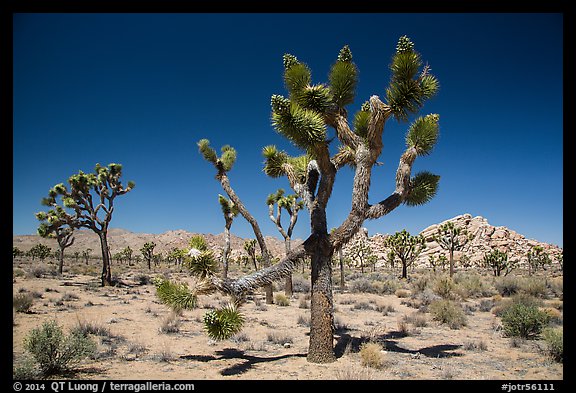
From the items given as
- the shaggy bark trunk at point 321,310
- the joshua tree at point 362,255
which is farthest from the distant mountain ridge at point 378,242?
the shaggy bark trunk at point 321,310

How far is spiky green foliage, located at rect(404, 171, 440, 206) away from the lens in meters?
8.91

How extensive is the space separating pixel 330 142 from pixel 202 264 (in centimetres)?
387

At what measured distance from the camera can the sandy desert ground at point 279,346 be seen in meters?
6.84

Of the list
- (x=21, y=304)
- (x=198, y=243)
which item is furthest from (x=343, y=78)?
(x=21, y=304)

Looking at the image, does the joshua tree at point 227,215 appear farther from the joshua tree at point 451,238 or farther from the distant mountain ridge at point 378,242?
the distant mountain ridge at point 378,242

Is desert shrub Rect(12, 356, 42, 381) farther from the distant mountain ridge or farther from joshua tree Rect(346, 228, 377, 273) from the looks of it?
the distant mountain ridge

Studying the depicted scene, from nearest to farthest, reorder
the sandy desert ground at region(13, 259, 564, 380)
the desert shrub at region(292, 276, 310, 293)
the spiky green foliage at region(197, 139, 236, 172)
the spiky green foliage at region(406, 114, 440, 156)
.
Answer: the sandy desert ground at region(13, 259, 564, 380) < the spiky green foliage at region(406, 114, 440, 156) < the spiky green foliage at region(197, 139, 236, 172) < the desert shrub at region(292, 276, 310, 293)

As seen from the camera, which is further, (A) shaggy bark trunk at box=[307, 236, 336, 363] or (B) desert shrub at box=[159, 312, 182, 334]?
(B) desert shrub at box=[159, 312, 182, 334]

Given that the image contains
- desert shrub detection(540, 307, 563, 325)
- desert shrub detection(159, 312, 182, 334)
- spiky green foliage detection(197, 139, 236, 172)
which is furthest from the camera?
spiky green foliage detection(197, 139, 236, 172)

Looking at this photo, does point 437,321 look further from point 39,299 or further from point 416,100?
point 39,299

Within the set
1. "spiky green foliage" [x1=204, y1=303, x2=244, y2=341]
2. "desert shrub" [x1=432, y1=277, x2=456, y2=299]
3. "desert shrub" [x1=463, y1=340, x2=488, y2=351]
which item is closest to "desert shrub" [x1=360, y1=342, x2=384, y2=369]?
"spiky green foliage" [x1=204, y1=303, x2=244, y2=341]

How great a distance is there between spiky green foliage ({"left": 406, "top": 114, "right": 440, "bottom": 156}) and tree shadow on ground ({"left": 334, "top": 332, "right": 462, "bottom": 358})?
479cm

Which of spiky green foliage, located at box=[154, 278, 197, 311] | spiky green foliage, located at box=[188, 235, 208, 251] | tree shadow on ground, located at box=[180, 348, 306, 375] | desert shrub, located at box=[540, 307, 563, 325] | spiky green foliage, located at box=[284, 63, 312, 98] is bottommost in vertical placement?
tree shadow on ground, located at box=[180, 348, 306, 375]
